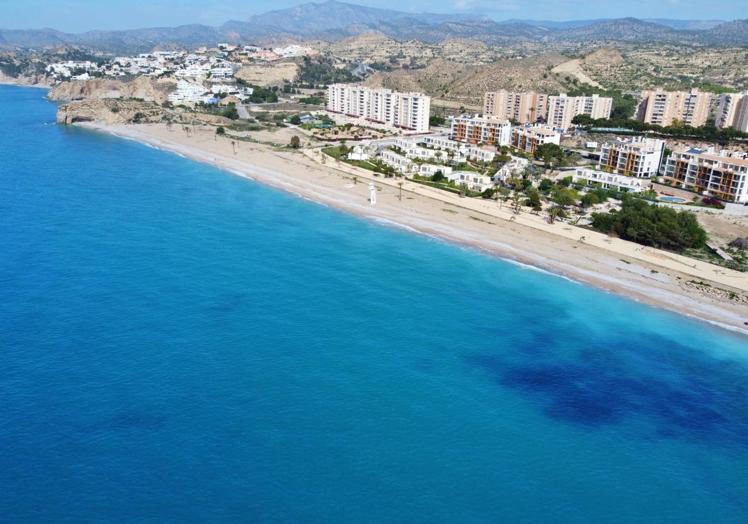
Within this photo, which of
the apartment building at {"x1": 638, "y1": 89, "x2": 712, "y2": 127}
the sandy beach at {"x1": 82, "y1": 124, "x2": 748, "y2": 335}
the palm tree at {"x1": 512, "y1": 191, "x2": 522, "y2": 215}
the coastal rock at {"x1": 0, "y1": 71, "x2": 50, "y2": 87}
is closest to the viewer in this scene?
the sandy beach at {"x1": 82, "y1": 124, "x2": 748, "y2": 335}

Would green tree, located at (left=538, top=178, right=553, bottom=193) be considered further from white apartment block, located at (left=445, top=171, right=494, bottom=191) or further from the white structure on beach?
white apartment block, located at (left=445, top=171, right=494, bottom=191)

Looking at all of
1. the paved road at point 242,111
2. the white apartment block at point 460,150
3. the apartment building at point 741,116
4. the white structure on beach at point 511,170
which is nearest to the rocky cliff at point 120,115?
the paved road at point 242,111

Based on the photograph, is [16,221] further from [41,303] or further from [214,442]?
[214,442]

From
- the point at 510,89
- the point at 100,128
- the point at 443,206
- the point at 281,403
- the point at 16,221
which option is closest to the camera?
the point at 281,403

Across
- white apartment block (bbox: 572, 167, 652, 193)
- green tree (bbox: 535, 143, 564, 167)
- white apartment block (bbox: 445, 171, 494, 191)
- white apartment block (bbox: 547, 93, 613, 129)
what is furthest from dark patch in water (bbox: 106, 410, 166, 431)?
white apartment block (bbox: 547, 93, 613, 129)

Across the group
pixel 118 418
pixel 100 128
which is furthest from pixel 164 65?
pixel 118 418

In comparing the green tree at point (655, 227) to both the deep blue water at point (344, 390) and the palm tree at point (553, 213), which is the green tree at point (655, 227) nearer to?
the palm tree at point (553, 213)

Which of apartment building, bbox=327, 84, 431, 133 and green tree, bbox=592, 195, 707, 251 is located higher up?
apartment building, bbox=327, 84, 431, 133
